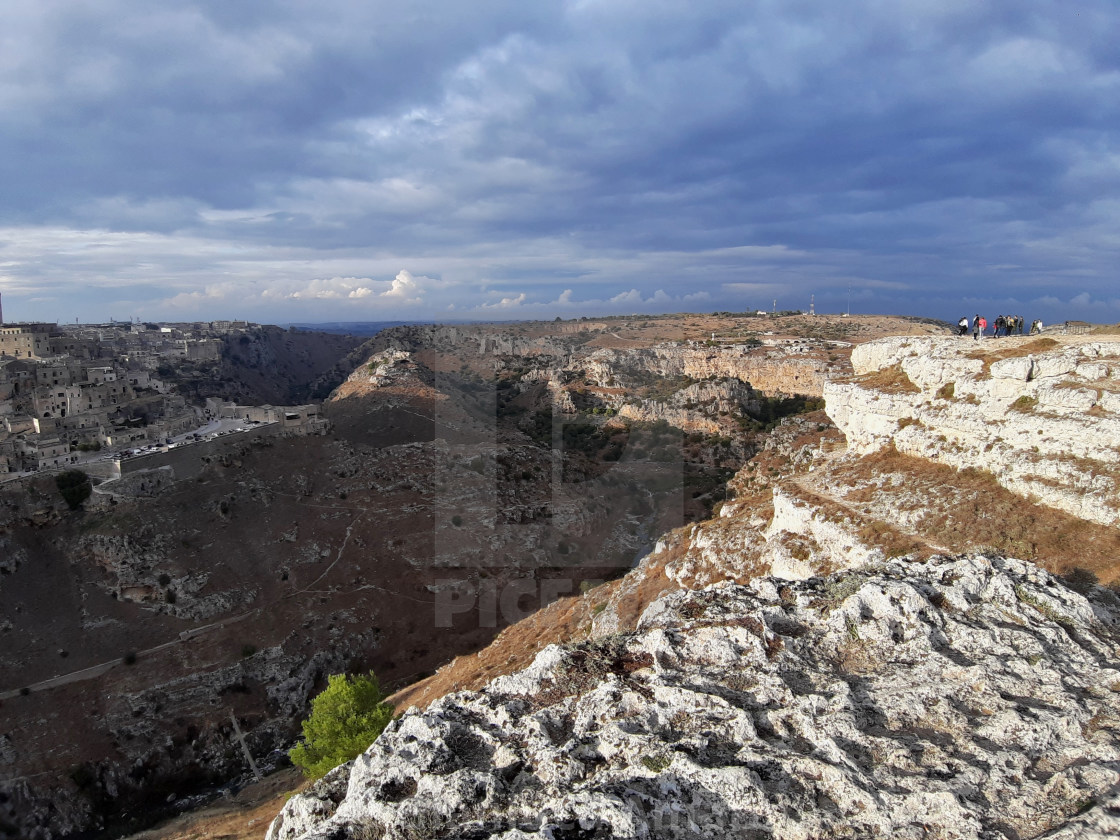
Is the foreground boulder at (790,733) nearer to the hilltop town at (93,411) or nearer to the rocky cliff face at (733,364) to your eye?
the hilltop town at (93,411)

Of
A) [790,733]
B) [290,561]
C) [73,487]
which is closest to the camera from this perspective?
[790,733]

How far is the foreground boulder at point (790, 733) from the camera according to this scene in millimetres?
6738

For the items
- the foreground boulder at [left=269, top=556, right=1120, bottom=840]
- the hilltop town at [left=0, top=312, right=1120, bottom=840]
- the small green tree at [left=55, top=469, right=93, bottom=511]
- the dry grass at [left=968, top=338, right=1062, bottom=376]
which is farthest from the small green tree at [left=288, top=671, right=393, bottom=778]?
the small green tree at [left=55, top=469, right=93, bottom=511]

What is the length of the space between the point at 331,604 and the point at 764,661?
38.4m

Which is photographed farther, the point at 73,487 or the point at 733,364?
the point at 733,364

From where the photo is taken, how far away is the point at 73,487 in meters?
42.0

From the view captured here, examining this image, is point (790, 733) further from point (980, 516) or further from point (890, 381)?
point (890, 381)

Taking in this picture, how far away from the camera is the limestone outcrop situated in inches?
647

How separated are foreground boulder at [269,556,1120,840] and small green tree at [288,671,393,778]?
44.6ft

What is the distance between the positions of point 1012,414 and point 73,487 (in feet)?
177

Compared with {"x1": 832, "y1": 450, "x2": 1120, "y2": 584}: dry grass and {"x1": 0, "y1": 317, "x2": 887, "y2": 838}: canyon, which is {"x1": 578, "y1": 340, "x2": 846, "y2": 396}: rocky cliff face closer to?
{"x1": 0, "y1": 317, "x2": 887, "y2": 838}: canyon

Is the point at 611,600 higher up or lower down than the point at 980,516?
lower down

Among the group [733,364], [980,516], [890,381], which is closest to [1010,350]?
[890,381]

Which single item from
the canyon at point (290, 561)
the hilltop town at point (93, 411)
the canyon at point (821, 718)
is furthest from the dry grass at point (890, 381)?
the hilltop town at point (93, 411)
